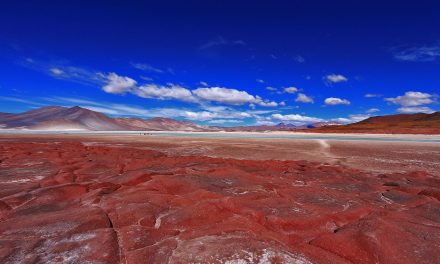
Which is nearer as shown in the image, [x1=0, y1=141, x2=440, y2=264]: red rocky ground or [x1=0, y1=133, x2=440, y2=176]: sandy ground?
[x1=0, y1=141, x2=440, y2=264]: red rocky ground

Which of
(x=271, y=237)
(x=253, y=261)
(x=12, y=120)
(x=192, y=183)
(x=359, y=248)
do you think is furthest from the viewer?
(x=12, y=120)

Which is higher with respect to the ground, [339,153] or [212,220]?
[339,153]

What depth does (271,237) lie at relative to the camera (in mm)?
3822

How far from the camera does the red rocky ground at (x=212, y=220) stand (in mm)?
3357

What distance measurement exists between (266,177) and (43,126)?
186521 mm

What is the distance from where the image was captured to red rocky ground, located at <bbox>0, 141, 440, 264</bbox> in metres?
3.36

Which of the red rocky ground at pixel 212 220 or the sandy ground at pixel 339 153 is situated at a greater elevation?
the sandy ground at pixel 339 153

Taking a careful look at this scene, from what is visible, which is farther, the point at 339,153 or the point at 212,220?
the point at 339,153

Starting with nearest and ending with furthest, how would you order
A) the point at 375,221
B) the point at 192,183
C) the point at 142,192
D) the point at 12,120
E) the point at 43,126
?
the point at 375,221, the point at 142,192, the point at 192,183, the point at 43,126, the point at 12,120

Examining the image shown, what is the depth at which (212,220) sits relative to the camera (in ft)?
14.3

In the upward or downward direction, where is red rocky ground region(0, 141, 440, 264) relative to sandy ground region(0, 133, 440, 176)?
downward

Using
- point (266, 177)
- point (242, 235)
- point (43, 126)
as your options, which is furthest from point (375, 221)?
point (43, 126)

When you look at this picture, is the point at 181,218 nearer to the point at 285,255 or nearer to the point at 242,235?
the point at 242,235

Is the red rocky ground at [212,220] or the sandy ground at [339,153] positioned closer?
the red rocky ground at [212,220]
